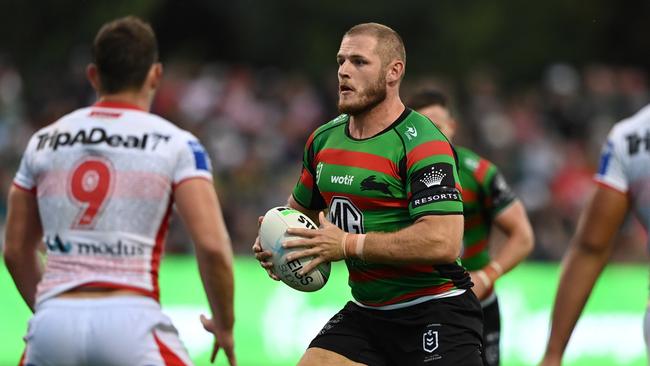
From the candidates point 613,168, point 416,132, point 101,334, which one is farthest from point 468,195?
point 101,334

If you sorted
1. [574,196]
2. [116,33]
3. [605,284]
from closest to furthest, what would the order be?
[116,33] → [605,284] → [574,196]

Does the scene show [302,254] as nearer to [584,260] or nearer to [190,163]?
[190,163]

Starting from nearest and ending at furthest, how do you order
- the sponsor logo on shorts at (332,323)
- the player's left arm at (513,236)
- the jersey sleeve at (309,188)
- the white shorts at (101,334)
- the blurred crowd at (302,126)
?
the white shorts at (101,334)
the sponsor logo on shorts at (332,323)
the jersey sleeve at (309,188)
the player's left arm at (513,236)
the blurred crowd at (302,126)

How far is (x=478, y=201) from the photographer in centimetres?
872

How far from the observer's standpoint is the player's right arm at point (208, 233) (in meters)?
5.96

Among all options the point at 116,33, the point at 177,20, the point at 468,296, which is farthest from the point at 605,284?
the point at 177,20

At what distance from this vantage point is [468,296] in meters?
6.70

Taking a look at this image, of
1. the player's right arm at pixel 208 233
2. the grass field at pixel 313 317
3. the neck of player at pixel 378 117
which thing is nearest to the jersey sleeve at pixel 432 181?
the neck of player at pixel 378 117

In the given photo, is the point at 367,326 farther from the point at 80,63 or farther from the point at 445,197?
the point at 80,63

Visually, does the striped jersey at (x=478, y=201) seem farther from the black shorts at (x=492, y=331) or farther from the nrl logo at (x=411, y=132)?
the nrl logo at (x=411, y=132)

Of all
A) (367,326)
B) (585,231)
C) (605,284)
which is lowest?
(605,284)

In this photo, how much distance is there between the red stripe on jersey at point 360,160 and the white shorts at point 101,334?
1.27 m

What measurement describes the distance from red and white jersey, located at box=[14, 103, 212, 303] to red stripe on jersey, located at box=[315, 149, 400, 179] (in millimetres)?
816

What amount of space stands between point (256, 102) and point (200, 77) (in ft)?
3.78
